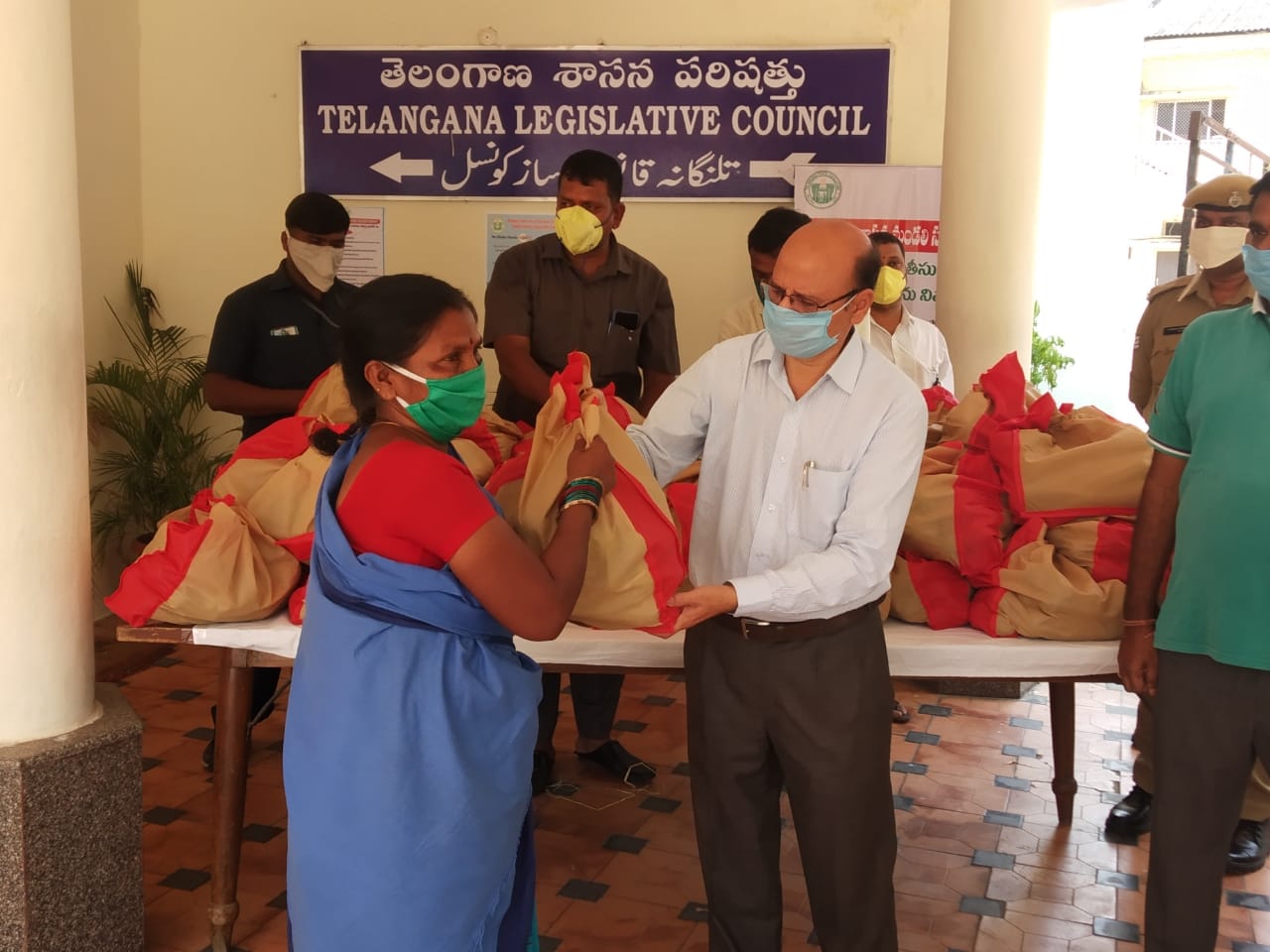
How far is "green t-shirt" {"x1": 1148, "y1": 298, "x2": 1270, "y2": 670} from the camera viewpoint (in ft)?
7.35

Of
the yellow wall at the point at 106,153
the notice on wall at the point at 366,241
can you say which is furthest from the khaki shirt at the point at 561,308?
the yellow wall at the point at 106,153

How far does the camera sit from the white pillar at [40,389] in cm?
259

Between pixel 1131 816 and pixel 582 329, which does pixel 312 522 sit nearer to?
pixel 582 329

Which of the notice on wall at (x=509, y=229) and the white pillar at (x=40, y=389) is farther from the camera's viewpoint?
the notice on wall at (x=509, y=229)

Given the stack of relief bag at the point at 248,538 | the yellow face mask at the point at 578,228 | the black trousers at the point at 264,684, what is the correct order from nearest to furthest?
the stack of relief bag at the point at 248,538 < the yellow face mask at the point at 578,228 < the black trousers at the point at 264,684

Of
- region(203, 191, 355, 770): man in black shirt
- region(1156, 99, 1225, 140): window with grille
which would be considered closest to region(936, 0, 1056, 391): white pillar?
region(203, 191, 355, 770): man in black shirt

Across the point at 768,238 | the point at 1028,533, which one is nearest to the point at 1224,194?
the point at 768,238

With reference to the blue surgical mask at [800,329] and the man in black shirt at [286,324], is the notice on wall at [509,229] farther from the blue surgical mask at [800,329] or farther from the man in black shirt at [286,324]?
the blue surgical mask at [800,329]

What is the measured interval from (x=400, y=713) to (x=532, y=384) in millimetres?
2036

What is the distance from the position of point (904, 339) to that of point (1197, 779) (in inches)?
91.2

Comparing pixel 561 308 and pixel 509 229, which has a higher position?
pixel 509 229

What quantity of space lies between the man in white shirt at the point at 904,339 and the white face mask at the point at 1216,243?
916mm

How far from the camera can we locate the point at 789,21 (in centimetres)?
570

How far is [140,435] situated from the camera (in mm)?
5789
